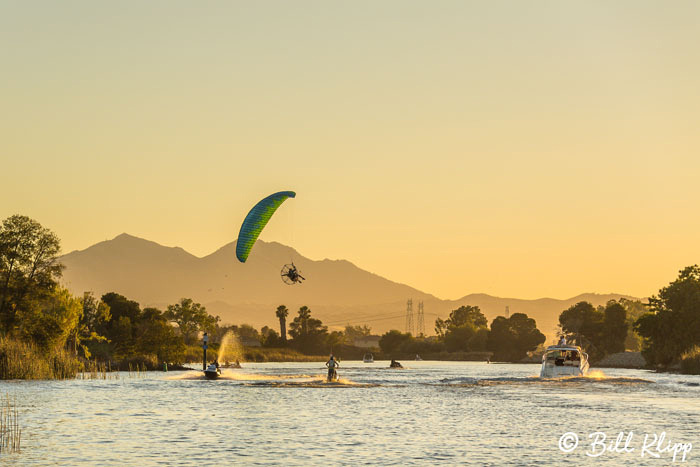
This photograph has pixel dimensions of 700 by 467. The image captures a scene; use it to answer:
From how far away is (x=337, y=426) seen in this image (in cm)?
4731

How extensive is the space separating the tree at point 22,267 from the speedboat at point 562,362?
A: 57091 mm

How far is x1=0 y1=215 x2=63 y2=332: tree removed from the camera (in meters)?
104

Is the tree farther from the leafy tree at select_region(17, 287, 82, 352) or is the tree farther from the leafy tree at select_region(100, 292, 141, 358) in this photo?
the leafy tree at select_region(100, 292, 141, 358)

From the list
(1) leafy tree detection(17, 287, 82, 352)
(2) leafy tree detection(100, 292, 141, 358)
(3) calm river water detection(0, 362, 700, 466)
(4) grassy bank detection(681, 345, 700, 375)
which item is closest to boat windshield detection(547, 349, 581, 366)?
(3) calm river water detection(0, 362, 700, 466)

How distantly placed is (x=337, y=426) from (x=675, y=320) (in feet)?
380

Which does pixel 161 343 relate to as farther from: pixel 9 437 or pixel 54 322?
pixel 9 437

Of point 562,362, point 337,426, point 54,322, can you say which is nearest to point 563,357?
point 562,362

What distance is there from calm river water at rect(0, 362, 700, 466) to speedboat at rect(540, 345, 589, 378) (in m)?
21.9

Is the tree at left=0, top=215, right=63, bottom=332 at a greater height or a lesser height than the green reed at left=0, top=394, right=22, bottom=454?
greater

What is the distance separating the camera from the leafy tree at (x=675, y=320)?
146 meters

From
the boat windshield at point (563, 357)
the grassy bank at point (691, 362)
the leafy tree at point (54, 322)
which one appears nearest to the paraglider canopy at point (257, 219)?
the leafy tree at point (54, 322)

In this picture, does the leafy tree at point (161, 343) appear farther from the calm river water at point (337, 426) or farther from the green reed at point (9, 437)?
the green reed at point (9, 437)

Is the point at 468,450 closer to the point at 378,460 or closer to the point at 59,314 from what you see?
the point at 378,460

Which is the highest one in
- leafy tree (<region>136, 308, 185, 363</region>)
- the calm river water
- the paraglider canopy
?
the paraglider canopy
